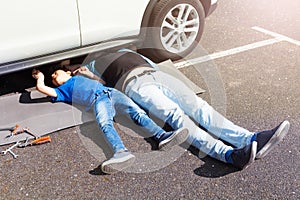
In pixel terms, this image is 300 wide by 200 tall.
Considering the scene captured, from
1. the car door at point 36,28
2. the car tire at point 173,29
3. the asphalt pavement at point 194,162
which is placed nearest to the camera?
the asphalt pavement at point 194,162

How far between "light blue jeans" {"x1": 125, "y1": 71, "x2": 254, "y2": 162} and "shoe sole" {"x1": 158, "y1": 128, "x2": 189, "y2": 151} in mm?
80

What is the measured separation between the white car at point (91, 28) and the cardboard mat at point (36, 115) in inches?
13.6

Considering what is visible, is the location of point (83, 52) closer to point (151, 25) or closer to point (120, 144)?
point (151, 25)

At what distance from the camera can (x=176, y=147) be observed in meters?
3.21

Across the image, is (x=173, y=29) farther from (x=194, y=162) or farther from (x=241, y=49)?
(x=194, y=162)

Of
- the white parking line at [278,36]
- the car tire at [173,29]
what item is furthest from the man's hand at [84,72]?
the white parking line at [278,36]

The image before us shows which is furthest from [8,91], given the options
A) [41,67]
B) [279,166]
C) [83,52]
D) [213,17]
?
[213,17]

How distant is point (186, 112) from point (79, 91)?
3.18 feet

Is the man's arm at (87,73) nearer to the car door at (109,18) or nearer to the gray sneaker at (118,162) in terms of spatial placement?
the car door at (109,18)

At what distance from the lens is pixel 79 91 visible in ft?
11.8

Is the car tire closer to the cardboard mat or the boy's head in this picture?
the boy's head

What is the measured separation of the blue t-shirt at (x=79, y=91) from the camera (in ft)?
11.7

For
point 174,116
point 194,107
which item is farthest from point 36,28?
point 194,107

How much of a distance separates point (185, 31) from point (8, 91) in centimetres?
197
